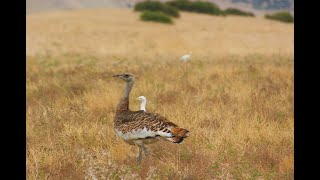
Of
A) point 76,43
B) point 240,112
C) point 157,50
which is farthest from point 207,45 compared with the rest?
point 240,112

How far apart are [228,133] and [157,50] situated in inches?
1063

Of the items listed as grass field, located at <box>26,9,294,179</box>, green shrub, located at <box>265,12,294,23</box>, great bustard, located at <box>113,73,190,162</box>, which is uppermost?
great bustard, located at <box>113,73,190,162</box>

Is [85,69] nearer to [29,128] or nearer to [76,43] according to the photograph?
[29,128]

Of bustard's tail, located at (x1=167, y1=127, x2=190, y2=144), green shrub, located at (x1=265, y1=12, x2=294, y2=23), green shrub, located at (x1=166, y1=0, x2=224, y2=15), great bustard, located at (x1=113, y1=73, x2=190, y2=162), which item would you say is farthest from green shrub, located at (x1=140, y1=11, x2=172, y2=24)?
bustard's tail, located at (x1=167, y1=127, x2=190, y2=144)

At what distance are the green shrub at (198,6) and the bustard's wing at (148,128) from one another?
6064 centimetres

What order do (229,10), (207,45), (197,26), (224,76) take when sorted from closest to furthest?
(224,76) < (207,45) < (197,26) < (229,10)

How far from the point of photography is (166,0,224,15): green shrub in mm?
67562

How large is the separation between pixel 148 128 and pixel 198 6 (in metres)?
64.0

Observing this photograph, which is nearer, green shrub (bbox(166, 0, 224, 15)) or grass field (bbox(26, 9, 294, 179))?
grass field (bbox(26, 9, 294, 179))

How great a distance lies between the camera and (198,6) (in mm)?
68875

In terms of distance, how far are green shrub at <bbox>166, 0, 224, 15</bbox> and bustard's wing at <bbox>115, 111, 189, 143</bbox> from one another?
199 ft

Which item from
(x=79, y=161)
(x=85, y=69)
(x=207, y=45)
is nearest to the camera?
(x=79, y=161)

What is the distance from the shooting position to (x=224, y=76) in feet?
52.3

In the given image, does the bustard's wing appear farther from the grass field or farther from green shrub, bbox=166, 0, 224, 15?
green shrub, bbox=166, 0, 224, 15
